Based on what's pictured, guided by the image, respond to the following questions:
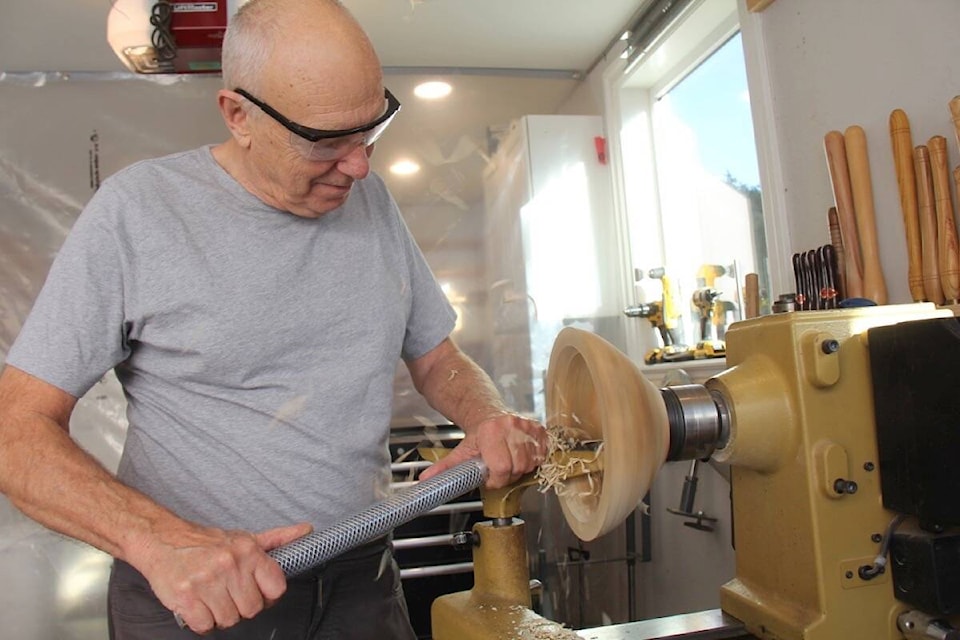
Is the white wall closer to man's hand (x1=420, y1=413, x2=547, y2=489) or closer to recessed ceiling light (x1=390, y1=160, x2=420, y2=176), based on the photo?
man's hand (x1=420, y1=413, x2=547, y2=489)

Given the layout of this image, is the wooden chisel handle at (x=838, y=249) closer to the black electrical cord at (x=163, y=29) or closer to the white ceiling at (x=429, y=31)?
the white ceiling at (x=429, y=31)

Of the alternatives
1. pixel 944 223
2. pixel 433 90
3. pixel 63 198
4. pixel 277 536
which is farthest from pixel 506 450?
pixel 63 198

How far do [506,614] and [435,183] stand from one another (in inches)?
94.6

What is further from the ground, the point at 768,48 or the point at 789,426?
the point at 768,48

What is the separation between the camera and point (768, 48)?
6.72ft

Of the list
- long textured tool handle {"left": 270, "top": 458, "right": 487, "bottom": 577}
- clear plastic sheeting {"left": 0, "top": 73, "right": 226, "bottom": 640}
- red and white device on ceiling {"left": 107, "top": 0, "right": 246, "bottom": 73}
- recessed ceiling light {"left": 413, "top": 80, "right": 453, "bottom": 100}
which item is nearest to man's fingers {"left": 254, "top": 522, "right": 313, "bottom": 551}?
long textured tool handle {"left": 270, "top": 458, "right": 487, "bottom": 577}

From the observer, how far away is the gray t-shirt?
1.10 meters

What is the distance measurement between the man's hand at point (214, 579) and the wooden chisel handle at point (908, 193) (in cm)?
123

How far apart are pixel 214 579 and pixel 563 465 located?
43 centimetres

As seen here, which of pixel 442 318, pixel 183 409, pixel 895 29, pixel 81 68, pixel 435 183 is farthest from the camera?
pixel 435 183

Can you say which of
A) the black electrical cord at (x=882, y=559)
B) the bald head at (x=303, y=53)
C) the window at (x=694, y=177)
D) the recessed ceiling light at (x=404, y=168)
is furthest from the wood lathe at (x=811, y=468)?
the recessed ceiling light at (x=404, y=168)

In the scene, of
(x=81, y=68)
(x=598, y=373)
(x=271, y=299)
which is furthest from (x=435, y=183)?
(x=598, y=373)

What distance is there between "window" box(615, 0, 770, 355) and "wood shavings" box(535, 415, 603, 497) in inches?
57.4

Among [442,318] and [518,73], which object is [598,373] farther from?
[518,73]
